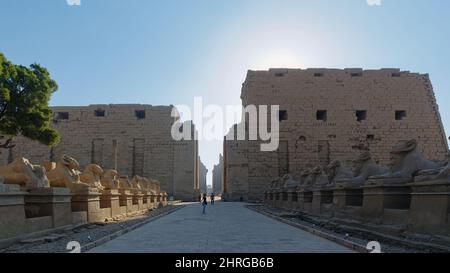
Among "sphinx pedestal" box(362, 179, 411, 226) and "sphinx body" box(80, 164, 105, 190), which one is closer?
"sphinx pedestal" box(362, 179, 411, 226)

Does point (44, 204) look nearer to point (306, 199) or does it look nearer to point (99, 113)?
point (306, 199)

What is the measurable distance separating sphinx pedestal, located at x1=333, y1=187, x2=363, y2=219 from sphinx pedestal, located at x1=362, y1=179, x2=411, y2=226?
3.60ft

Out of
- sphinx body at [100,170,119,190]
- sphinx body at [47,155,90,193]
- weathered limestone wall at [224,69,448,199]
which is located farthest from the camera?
weathered limestone wall at [224,69,448,199]

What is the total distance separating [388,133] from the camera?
27359mm

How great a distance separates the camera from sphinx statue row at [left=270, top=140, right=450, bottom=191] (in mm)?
6656

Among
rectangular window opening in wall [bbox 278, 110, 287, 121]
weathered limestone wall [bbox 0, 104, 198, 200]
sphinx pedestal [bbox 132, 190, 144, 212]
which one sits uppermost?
rectangular window opening in wall [bbox 278, 110, 287, 121]

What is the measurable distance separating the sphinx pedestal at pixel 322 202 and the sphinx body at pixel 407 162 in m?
2.98

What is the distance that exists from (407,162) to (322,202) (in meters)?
4.19

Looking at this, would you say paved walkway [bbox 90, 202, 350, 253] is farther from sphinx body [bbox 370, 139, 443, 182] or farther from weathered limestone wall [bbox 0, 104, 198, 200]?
weathered limestone wall [bbox 0, 104, 198, 200]

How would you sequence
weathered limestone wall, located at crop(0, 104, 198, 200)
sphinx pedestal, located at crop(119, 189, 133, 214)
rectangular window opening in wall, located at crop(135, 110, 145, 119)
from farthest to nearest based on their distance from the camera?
rectangular window opening in wall, located at crop(135, 110, 145, 119) < weathered limestone wall, located at crop(0, 104, 198, 200) < sphinx pedestal, located at crop(119, 189, 133, 214)

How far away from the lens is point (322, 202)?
11.6 meters

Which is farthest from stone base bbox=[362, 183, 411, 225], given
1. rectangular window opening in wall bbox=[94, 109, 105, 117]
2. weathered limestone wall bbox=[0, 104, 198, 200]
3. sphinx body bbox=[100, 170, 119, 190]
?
rectangular window opening in wall bbox=[94, 109, 105, 117]

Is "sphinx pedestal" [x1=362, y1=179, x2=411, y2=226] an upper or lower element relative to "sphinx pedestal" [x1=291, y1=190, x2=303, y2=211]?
upper

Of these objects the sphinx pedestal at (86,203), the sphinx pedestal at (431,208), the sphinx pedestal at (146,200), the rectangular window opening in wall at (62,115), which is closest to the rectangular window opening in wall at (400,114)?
the sphinx pedestal at (146,200)
